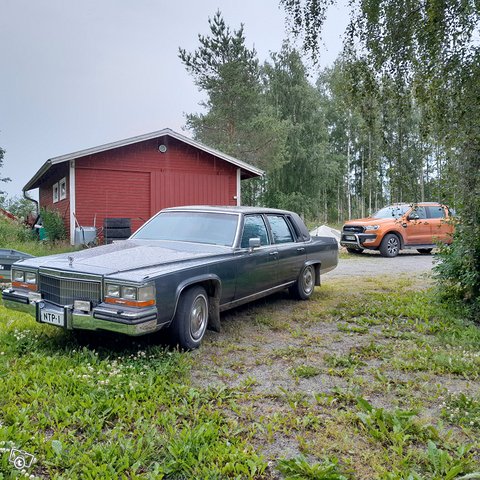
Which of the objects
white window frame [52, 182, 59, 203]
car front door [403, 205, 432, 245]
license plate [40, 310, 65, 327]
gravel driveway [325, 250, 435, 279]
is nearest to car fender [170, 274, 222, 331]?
license plate [40, 310, 65, 327]

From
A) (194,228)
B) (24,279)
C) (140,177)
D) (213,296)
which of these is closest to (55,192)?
(140,177)

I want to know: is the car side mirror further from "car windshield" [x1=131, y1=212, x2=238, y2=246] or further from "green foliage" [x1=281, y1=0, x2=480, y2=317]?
"green foliage" [x1=281, y1=0, x2=480, y2=317]

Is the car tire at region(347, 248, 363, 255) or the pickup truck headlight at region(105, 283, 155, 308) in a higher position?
the pickup truck headlight at region(105, 283, 155, 308)

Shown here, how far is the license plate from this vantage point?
3717 mm

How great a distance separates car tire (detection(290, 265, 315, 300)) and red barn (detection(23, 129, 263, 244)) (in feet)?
32.5

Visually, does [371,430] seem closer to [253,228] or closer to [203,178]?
[253,228]

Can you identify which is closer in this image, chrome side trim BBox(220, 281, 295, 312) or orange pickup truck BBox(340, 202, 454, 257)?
chrome side trim BBox(220, 281, 295, 312)

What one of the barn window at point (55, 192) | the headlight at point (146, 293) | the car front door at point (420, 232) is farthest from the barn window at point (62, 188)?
the headlight at point (146, 293)

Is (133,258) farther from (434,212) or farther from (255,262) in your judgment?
(434,212)

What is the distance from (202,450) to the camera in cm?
241

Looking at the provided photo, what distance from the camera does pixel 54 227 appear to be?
14.4 metres

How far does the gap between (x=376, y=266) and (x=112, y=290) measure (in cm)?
913

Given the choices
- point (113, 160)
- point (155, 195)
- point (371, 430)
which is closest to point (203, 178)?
point (155, 195)

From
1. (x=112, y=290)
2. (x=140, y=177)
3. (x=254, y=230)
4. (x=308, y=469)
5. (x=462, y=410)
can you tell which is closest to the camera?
(x=308, y=469)
